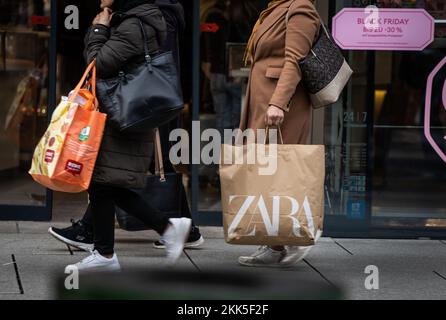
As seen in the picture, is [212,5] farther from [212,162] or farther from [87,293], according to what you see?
[87,293]

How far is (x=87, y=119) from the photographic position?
4.90 m

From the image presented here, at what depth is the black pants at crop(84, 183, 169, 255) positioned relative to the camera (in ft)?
17.1

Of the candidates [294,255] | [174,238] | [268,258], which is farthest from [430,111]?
[174,238]

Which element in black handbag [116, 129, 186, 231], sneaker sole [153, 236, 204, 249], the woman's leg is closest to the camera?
the woman's leg

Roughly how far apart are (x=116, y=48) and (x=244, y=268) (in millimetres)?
1701

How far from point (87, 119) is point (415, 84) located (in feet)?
12.1

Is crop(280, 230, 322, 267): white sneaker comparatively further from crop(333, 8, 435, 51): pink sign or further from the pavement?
crop(333, 8, 435, 51): pink sign

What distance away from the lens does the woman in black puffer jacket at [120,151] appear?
506 cm

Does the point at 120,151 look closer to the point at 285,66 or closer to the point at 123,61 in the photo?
the point at 123,61

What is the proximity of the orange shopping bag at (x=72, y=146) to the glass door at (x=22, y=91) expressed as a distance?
102 inches

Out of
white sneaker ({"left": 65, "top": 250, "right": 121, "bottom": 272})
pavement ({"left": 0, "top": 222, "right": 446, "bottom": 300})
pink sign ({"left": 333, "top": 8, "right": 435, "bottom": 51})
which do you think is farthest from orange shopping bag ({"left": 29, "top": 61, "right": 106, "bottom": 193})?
pink sign ({"left": 333, "top": 8, "right": 435, "bottom": 51})

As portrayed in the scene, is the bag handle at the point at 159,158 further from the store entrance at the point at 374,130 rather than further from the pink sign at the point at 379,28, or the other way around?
the pink sign at the point at 379,28

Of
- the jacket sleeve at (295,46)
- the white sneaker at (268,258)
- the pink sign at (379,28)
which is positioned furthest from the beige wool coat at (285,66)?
the pink sign at (379,28)

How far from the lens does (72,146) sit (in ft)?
16.0
